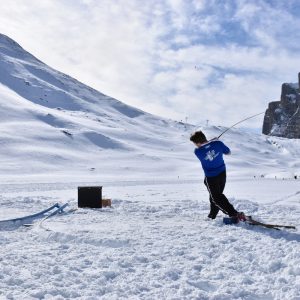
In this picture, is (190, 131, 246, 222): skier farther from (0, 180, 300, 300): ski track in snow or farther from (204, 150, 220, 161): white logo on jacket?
(0, 180, 300, 300): ski track in snow

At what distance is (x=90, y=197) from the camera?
444 inches

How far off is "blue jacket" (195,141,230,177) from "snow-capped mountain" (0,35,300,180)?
37.5 metres

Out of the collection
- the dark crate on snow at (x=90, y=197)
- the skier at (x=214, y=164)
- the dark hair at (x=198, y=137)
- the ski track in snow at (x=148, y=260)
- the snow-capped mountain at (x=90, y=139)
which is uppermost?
the snow-capped mountain at (x=90, y=139)

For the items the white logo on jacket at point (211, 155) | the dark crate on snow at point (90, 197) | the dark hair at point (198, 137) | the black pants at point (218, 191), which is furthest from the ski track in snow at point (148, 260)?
the dark crate on snow at point (90, 197)

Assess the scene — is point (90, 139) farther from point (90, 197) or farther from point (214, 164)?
point (214, 164)

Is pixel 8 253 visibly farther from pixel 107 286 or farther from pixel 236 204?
pixel 236 204

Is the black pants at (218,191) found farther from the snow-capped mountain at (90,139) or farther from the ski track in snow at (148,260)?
the snow-capped mountain at (90,139)

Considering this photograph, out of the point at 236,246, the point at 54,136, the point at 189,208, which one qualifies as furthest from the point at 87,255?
the point at 54,136

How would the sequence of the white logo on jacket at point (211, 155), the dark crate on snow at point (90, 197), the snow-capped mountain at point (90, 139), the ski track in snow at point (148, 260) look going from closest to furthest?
the ski track in snow at point (148, 260), the white logo on jacket at point (211, 155), the dark crate on snow at point (90, 197), the snow-capped mountain at point (90, 139)

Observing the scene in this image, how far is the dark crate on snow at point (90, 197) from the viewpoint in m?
11.2

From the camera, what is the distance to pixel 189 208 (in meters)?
11.1

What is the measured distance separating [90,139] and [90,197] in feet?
307

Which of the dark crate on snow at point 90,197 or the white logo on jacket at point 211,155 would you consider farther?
the dark crate on snow at point 90,197

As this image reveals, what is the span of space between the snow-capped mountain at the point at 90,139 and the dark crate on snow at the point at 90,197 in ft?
114
